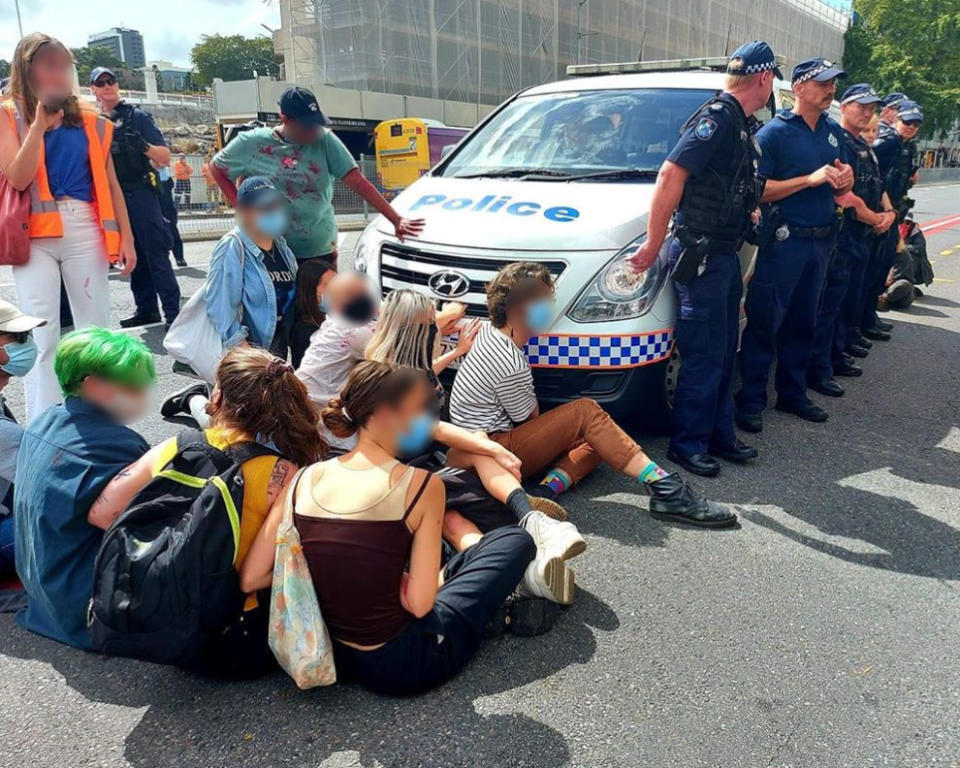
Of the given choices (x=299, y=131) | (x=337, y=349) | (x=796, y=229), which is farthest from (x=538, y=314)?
(x=796, y=229)

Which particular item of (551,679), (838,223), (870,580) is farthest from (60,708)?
(838,223)

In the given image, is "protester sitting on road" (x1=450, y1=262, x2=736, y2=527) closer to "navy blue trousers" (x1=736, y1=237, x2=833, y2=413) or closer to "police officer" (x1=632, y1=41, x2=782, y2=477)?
"police officer" (x1=632, y1=41, x2=782, y2=477)

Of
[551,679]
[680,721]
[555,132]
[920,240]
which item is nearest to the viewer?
[680,721]

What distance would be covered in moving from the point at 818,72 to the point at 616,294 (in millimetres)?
1779

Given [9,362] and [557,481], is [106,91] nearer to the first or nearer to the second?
[9,362]

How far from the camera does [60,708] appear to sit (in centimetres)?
230

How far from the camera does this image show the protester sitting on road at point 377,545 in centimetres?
215

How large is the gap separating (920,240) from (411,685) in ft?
28.0

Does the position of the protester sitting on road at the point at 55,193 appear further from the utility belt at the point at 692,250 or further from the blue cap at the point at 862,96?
the blue cap at the point at 862,96

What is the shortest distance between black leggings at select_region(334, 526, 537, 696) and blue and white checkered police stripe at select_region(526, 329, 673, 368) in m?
1.38

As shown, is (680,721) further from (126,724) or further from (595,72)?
(595,72)

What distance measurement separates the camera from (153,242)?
6598 mm

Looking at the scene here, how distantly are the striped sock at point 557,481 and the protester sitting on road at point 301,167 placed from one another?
1489 mm

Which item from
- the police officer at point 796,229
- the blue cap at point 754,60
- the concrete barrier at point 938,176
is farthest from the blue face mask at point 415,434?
the concrete barrier at point 938,176
